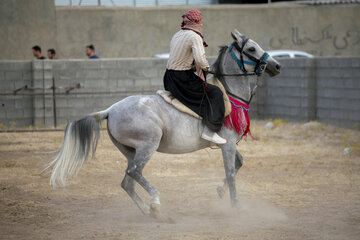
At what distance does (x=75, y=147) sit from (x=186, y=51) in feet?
5.63

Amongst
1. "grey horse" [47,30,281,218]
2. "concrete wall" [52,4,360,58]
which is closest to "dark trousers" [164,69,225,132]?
"grey horse" [47,30,281,218]

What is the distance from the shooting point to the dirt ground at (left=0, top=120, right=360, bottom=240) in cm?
645

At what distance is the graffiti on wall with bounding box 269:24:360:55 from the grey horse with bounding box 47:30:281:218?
16630 mm

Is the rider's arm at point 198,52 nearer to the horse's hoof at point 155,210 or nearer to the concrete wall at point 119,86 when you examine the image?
the horse's hoof at point 155,210

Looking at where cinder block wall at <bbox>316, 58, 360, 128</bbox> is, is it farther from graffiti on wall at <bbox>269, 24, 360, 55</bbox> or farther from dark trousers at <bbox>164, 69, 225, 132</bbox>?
dark trousers at <bbox>164, 69, 225, 132</bbox>

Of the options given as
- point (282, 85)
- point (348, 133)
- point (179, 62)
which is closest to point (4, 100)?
point (282, 85)

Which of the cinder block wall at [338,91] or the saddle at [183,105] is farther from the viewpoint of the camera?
the cinder block wall at [338,91]

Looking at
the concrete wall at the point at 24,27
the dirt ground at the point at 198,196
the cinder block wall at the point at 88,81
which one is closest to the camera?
the dirt ground at the point at 198,196

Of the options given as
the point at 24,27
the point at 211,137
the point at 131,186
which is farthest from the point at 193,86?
the point at 24,27

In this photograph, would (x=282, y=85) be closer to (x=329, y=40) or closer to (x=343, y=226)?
(x=329, y=40)

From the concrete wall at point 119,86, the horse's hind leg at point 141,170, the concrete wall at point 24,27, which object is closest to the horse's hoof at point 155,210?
the horse's hind leg at point 141,170

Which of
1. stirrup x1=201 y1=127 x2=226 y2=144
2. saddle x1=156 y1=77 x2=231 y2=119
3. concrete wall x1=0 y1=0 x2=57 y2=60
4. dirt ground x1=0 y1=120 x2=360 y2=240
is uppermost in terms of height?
concrete wall x1=0 y1=0 x2=57 y2=60

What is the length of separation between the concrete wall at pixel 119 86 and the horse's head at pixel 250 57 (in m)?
7.78

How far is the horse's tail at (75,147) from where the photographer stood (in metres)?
6.96
